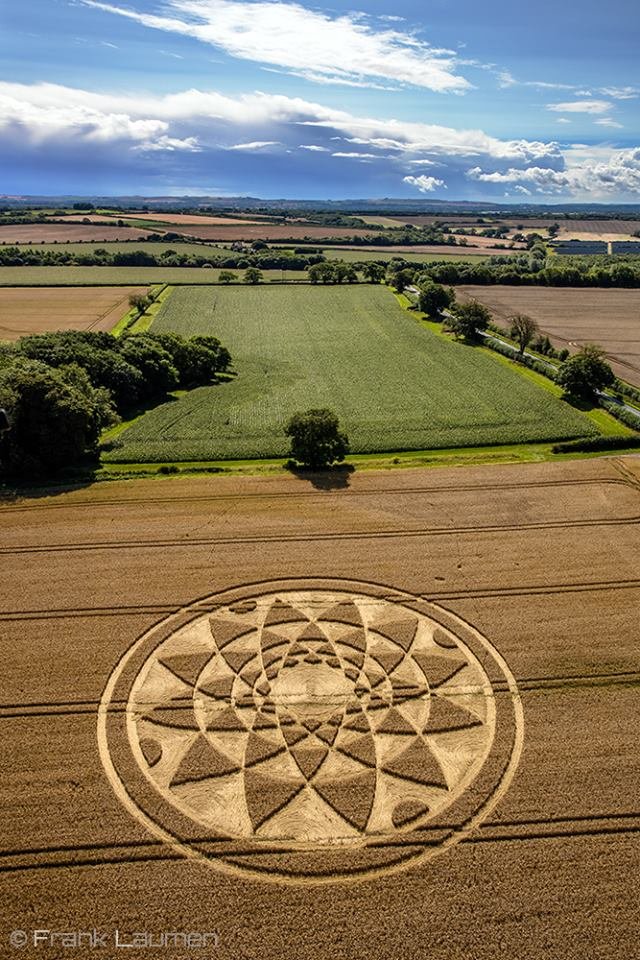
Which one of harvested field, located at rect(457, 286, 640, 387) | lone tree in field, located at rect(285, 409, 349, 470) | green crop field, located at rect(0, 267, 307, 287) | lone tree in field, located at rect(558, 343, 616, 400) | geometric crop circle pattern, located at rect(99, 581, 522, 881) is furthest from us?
green crop field, located at rect(0, 267, 307, 287)

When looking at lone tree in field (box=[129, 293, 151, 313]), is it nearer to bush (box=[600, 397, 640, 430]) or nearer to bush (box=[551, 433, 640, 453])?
bush (box=[600, 397, 640, 430])

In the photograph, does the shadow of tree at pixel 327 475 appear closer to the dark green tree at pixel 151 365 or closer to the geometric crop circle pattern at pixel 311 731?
the geometric crop circle pattern at pixel 311 731

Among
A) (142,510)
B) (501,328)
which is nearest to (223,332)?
(501,328)

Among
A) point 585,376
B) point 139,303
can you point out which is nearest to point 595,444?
point 585,376

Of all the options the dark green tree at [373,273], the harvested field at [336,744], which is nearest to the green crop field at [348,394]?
the harvested field at [336,744]

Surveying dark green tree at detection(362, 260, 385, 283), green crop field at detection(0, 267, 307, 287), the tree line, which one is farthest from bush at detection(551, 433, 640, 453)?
green crop field at detection(0, 267, 307, 287)

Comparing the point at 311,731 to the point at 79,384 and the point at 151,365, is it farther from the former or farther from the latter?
the point at 151,365
